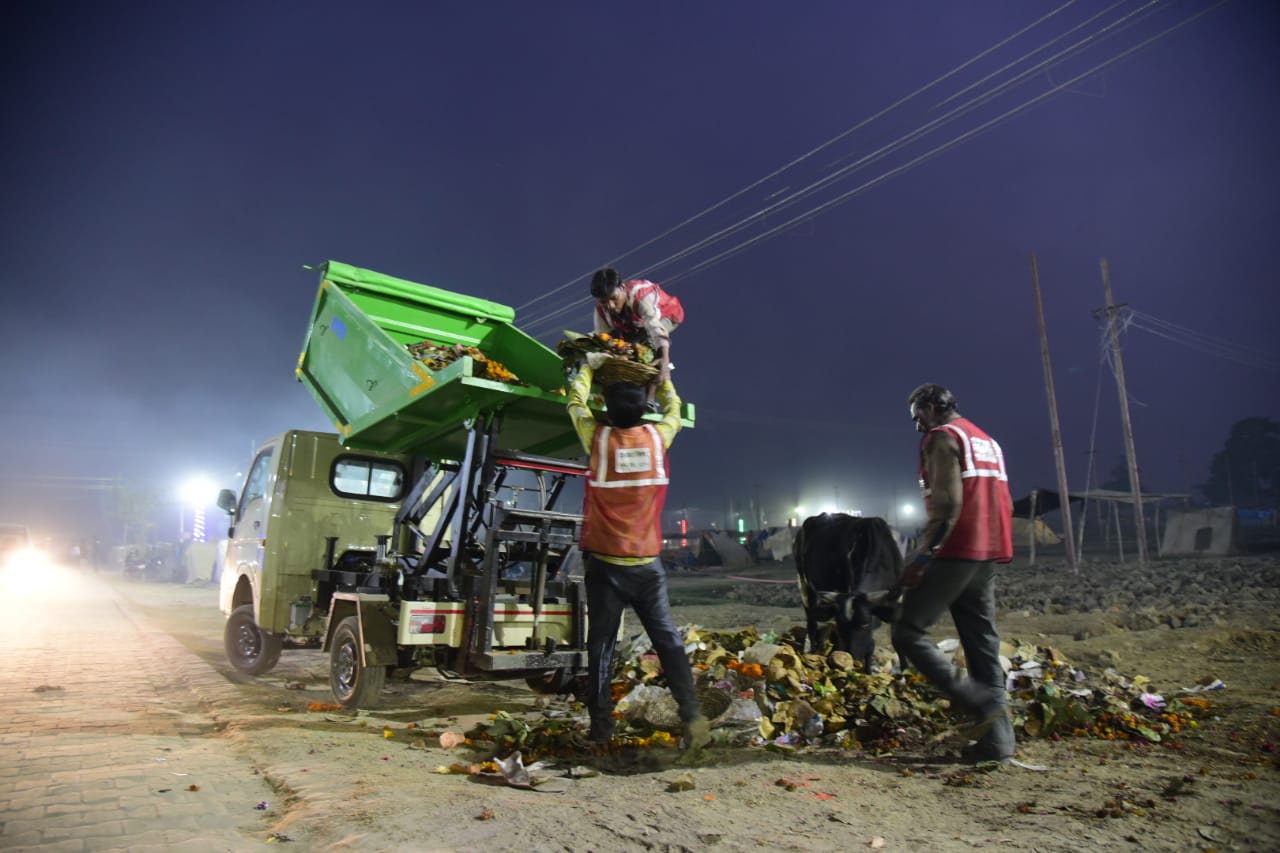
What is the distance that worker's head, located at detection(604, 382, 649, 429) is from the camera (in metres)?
4.37

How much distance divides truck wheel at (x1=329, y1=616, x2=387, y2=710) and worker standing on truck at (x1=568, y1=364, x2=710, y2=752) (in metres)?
2.14

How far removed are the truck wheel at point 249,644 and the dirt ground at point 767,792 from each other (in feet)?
4.77

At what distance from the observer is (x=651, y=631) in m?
4.21

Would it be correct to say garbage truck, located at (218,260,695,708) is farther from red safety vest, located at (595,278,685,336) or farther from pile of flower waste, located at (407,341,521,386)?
red safety vest, located at (595,278,685,336)

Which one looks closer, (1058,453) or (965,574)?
(965,574)

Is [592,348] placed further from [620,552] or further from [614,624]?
[614,624]

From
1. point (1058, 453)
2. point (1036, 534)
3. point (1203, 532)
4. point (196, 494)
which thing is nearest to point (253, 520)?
point (1058, 453)

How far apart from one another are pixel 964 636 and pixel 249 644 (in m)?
7.24

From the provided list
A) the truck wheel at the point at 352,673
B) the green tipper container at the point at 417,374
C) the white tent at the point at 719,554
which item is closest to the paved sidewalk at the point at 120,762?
the truck wheel at the point at 352,673

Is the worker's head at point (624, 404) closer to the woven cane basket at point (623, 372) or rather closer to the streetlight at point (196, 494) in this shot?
the woven cane basket at point (623, 372)

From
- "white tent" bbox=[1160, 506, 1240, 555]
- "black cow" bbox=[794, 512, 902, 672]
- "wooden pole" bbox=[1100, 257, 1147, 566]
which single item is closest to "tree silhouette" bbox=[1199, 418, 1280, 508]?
"white tent" bbox=[1160, 506, 1240, 555]

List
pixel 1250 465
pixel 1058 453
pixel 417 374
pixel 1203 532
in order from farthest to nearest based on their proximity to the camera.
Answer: pixel 1250 465 → pixel 1203 532 → pixel 1058 453 → pixel 417 374

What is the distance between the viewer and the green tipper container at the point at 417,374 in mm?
5363

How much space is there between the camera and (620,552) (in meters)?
4.13
